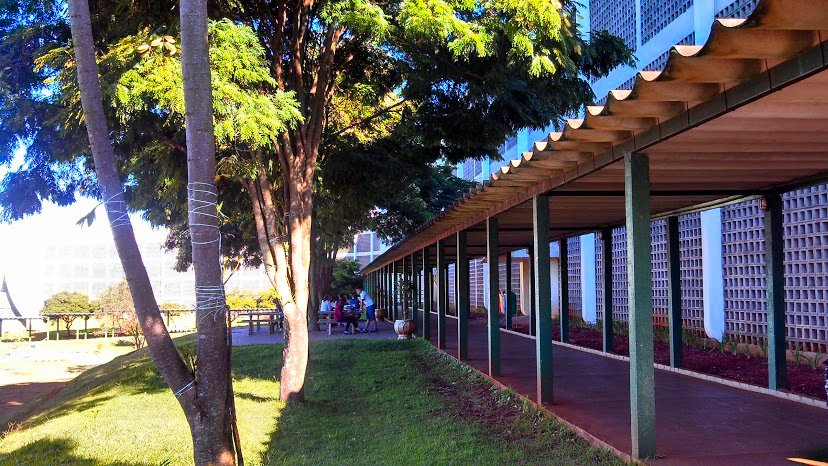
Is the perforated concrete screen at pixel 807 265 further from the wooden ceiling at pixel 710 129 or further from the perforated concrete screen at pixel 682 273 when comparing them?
the perforated concrete screen at pixel 682 273

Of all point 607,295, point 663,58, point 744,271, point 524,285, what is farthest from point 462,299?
point 524,285

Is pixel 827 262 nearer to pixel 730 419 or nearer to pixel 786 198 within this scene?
pixel 786 198

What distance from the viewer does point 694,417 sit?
21.9ft

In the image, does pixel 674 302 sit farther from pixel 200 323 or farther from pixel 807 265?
pixel 200 323

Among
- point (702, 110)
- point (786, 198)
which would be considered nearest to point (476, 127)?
point (786, 198)

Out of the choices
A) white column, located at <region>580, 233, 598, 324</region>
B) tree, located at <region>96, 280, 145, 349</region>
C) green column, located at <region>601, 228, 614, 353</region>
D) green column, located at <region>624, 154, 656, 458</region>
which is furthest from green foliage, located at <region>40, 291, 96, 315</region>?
green column, located at <region>624, 154, 656, 458</region>

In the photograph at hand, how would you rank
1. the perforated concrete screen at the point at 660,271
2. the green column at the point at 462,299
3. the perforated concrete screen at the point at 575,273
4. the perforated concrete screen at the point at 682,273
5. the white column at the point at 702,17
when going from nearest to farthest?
1. the white column at the point at 702,17
2. the green column at the point at 462,299
3. the perforated concrete screen at the point at 682,273
4. the perforated concrete screen at the point at 660,271
5. the perforated concrete screen at the point at 575,273

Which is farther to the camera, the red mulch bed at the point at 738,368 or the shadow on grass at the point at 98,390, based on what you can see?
the shadow on grass at the point at 98,390

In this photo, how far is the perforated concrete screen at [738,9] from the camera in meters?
10.5

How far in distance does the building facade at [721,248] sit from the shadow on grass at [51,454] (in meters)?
8.37

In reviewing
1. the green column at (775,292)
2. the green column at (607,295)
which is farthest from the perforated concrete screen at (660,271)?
the green column at (775,292)

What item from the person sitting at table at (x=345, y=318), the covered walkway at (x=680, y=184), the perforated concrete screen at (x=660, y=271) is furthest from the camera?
the person sitting at table at (x=345, y=318)

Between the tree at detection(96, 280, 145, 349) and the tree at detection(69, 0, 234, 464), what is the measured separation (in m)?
20.1

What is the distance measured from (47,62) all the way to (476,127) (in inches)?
241
